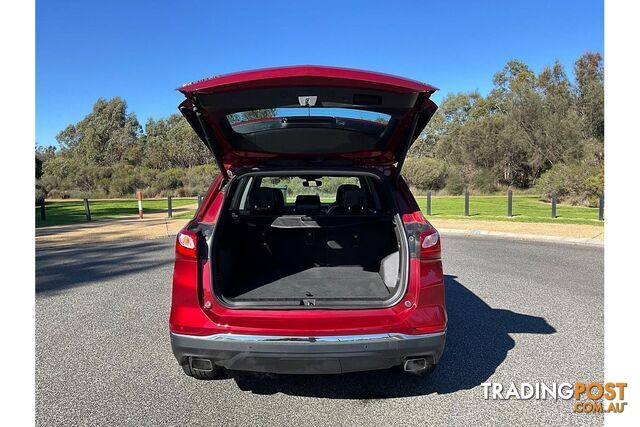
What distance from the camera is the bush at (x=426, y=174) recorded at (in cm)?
3150

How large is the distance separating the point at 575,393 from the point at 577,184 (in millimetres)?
19710

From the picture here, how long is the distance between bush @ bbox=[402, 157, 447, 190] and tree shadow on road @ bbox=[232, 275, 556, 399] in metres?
27.7

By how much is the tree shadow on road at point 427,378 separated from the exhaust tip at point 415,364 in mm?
408

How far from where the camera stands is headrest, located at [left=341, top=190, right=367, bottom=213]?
4.32 m

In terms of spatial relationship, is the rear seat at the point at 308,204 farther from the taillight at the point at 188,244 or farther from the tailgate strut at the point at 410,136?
the taillight at the point at 188,244

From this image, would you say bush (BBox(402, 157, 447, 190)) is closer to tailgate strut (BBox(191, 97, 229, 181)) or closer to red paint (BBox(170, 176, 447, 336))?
tailgate strut (BBox(191, 97, 229, 181))

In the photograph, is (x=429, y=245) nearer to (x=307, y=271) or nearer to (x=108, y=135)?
(x=307, y=271)

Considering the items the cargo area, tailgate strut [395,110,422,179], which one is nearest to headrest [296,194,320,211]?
the cargo area

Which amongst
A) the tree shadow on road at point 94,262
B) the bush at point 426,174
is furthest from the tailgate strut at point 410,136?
the bush at point 426,174

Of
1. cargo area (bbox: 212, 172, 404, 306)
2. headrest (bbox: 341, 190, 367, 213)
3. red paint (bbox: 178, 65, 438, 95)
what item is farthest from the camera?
headrest (bbox: 341, 190, 367, 213)

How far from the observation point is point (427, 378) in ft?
10.6
